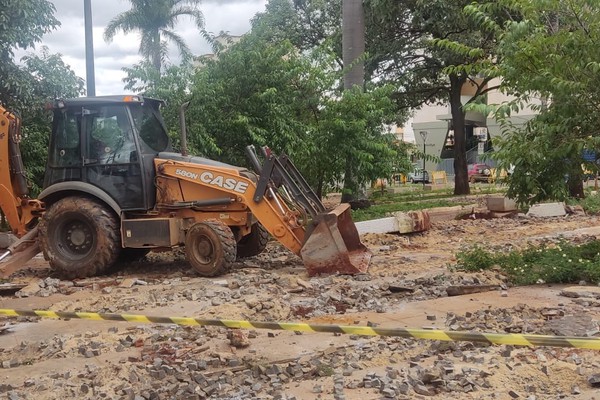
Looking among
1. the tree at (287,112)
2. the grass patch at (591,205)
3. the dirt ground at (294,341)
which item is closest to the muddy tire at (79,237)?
the dirt ground at (294,341)

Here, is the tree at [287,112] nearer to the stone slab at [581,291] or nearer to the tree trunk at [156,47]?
the stone slab at [581,291]

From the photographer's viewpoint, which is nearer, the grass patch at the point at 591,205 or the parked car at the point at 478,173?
the grass patch at the point at 591,205

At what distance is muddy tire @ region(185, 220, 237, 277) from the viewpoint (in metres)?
9.39

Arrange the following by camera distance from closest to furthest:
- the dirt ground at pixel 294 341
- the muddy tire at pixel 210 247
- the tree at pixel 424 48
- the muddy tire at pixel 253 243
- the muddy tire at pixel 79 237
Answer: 1. the dirt ground at pixel 294 341
2. the muddy tire at pixel 210 247
3. the muddy tire at pixel 79 237
4. the muddy tire at pixel 253 243
5. the tree at pixel 424 48

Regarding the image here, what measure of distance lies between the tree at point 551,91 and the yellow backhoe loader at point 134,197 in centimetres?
283

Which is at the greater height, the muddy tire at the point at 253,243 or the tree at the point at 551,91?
the tree at the point at 551,91

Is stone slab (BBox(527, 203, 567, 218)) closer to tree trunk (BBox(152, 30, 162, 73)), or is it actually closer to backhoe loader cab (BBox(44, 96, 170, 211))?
backhoe loader cab (BBox(44, 96, 170, 211))

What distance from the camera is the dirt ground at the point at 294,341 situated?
4883 millimetres

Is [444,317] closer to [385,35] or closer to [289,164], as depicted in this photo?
[289,164]

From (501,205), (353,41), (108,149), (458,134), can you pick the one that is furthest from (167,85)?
(458,134)

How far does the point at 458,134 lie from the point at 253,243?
53.1ft

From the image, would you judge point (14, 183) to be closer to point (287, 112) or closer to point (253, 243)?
point (253, 243)

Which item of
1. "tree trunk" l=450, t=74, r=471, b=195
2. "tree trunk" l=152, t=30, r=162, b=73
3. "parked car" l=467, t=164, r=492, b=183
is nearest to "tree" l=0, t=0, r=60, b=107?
"tree trunk" l=450, t=74, r=471, b=195

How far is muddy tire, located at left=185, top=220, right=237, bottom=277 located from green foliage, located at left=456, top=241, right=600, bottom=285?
345 cm
